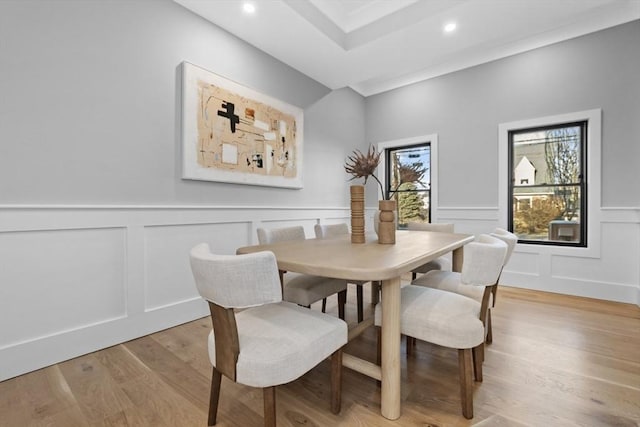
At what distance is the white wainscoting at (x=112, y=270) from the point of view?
5.38ft

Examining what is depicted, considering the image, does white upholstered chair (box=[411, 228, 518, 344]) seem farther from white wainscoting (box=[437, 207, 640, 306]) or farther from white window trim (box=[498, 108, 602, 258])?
white window trim (box=[498, 108, 602, 258])

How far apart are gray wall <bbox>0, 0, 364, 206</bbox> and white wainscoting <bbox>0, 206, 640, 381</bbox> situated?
0.14m

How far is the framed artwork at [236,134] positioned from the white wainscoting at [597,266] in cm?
275

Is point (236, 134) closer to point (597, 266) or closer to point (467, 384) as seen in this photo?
point (467, 384)

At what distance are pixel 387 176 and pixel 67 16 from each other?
401 centimetres

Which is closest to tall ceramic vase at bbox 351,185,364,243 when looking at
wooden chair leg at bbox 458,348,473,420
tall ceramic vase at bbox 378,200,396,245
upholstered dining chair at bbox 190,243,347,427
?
tall ceramic vase at bbox 378,200,396,245

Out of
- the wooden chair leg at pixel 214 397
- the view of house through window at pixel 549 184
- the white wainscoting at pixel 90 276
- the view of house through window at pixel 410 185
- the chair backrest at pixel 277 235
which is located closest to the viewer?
the wooden chair leg at pixel 214 397

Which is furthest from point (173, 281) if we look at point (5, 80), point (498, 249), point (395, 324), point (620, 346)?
point (620, 346)

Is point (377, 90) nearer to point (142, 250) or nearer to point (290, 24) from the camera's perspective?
point (290, 24)

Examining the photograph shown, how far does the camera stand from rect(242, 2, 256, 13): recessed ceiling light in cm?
233

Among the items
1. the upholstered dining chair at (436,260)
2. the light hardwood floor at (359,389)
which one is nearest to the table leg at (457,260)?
the upholstered dining chair at (436,260)

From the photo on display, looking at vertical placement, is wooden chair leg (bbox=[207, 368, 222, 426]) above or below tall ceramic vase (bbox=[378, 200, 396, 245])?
below

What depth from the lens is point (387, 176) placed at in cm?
465

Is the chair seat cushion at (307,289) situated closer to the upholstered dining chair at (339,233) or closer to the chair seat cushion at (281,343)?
the upholstered dining chair at (339,233)
